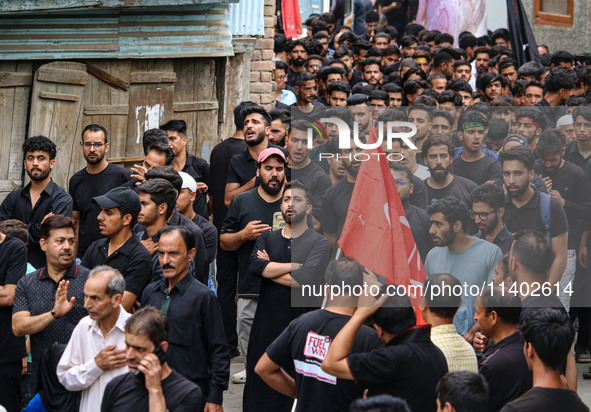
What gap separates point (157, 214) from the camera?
737 centimetres

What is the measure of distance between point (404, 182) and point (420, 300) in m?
1.95

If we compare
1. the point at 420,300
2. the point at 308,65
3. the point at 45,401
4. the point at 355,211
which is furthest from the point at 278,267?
the point at 308,65

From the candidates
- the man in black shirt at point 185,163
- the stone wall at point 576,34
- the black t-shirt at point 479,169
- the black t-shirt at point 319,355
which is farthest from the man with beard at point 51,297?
the stone wall at point 576,34

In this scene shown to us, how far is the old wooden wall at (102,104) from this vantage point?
10.4 m

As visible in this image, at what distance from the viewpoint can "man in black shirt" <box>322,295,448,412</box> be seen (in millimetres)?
5020

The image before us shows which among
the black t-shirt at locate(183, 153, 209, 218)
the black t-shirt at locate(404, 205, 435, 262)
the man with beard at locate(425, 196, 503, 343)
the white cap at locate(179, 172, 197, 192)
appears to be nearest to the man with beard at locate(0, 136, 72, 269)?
the white cap at locate(179, 172, 197, 192)

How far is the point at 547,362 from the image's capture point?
487 centimetres

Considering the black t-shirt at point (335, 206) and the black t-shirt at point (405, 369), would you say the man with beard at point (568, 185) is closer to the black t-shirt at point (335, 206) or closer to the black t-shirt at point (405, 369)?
the black t-shirt at point (335, 206)

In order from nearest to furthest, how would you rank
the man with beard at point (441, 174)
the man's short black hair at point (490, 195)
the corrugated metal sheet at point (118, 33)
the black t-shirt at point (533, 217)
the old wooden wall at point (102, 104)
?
the man's short black hair at point (490, 195) → the black t-shirt at point (533, 217) → the man with beard at point (441, 174) → the old wooden wall at point (102, 104) → the corrugated metal sheet at point (118, 33)

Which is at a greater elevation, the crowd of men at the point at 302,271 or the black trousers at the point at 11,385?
the crowd of men at the point at 302,271

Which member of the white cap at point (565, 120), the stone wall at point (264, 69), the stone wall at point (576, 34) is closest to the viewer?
the white cap at point (565, 120)

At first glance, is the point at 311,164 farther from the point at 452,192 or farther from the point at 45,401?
the point at 45,401

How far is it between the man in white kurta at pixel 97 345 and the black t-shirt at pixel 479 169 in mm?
4091

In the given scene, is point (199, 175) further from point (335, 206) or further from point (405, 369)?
point (405, 369)
